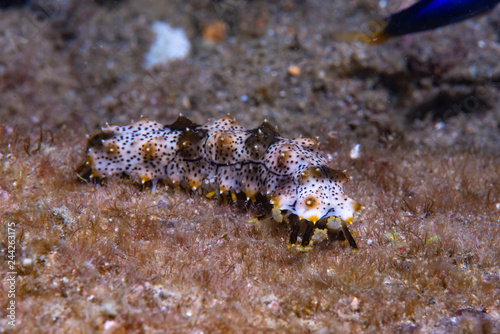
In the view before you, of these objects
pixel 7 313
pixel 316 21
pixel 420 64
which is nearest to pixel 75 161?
pixel 7 313

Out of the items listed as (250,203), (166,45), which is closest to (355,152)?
(250,203)

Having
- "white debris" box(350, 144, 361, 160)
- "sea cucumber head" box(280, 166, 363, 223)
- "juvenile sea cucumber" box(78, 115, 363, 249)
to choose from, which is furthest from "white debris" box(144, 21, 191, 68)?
"sea cucumber head" box(280, 166, 363, 223)

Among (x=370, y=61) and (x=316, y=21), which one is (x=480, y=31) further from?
(x=316, y=21)

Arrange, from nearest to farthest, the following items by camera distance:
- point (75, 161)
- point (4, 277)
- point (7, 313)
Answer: point (7, 313) < point (4, 277) < point (75, 161)

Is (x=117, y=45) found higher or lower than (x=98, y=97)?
higher

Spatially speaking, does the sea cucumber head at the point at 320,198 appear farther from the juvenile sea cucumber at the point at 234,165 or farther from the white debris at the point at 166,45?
the white debris at the point at 166,45

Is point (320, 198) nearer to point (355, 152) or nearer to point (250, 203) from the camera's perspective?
point (250, 203)
